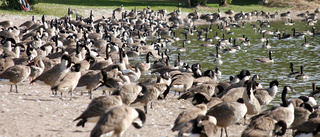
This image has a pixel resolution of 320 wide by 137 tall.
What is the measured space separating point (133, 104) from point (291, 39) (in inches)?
1130

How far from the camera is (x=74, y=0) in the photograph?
59250 millimetres

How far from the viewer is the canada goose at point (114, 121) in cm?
727

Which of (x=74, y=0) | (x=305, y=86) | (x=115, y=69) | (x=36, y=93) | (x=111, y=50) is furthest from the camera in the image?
(x=74, y=0)

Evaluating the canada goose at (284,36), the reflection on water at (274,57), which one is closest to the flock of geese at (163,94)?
the reflection on water at (274,57)

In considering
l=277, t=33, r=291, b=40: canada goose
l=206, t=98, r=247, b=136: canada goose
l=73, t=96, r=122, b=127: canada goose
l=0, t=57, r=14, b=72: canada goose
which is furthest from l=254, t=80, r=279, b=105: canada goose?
l=277, t=33, r=291, b=40: canada goose

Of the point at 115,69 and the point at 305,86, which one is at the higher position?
the point at 115,69

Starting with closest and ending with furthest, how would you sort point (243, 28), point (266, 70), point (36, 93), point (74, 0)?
1. point (36, 93)
2. point (266, 70)
3. point (243, 28)
4. point (74, 0)

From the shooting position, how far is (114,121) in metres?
7.45

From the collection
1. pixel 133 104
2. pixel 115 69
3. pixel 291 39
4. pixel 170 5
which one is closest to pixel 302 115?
pixel 133 104

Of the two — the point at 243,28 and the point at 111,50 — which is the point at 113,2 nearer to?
the point at 243,28

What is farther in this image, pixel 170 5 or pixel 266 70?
pixel 170 5

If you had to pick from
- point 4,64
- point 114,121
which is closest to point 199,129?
point 114,121

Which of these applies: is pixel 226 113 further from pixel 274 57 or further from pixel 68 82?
pixel 274 57

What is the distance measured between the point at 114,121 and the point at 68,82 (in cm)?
506
